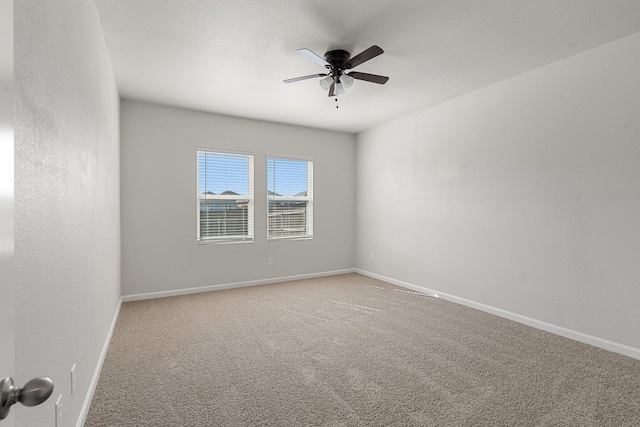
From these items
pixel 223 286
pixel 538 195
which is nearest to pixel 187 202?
pixel 223 286

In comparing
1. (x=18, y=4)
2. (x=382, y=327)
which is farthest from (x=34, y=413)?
(x=382, y=327)

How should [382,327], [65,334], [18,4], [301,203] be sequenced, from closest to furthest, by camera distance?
1. [18,4]
2. [65,334]
3. [382,327]
4. [301,203]

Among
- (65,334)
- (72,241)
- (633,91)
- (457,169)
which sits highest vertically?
(633,91)

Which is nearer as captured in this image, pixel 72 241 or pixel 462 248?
pixel 72 241

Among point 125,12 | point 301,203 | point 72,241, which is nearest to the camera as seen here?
point 72,241

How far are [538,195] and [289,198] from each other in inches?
137

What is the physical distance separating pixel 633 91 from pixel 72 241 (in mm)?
4125

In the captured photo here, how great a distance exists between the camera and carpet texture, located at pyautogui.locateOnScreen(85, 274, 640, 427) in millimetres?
1882

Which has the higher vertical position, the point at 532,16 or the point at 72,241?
the point at 532,16

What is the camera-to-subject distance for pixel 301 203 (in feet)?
18.0

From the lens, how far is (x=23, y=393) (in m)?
0.56

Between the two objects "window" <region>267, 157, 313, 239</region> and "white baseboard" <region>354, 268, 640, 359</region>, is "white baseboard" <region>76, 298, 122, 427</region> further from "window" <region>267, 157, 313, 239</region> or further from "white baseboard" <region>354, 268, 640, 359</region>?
"white baseboard" <region>354, 268, 640, 359</region>

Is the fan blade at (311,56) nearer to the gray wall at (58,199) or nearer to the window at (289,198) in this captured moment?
the gray wall at (58,199)

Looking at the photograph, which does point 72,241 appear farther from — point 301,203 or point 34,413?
point 301,203
